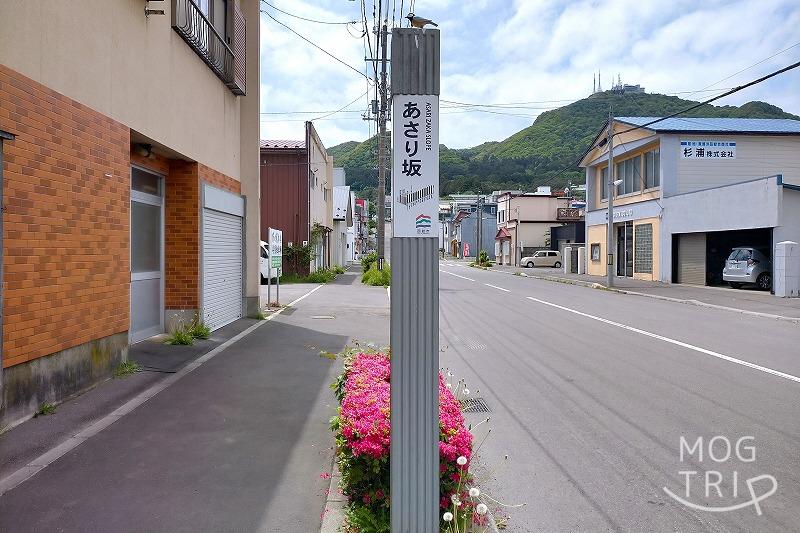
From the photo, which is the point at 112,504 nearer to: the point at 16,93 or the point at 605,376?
the point at 16,93

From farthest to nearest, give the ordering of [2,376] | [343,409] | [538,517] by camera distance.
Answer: [2,376]
[343,409]
[538,517]

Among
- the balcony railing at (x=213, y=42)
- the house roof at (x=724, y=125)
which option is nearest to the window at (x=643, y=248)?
the house roof at (x=724, y=125)

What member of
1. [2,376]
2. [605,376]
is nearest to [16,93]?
[2,376]

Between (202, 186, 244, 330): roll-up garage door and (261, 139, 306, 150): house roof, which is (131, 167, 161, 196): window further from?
(261, 139, 306, 150): house roof

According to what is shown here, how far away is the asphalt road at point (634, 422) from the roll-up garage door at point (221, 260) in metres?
4.37

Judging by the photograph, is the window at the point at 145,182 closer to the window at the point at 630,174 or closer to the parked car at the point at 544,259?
the window at the point at 630,174

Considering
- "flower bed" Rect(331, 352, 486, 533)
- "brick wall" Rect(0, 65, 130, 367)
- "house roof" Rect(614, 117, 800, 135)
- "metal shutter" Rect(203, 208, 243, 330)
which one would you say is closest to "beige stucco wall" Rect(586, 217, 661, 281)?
"house roof" Rect(614, 117, 800, 135)

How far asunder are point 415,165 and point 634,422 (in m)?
4.11

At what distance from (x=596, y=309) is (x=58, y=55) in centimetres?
1427

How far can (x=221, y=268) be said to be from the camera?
1216 cm

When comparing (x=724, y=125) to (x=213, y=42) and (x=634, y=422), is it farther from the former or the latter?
(x=634, y=422)

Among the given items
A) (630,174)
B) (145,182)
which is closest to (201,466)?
(145,182)

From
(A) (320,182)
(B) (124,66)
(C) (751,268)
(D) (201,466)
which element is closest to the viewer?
(D) (201,466)

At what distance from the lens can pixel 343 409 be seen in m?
4.13
